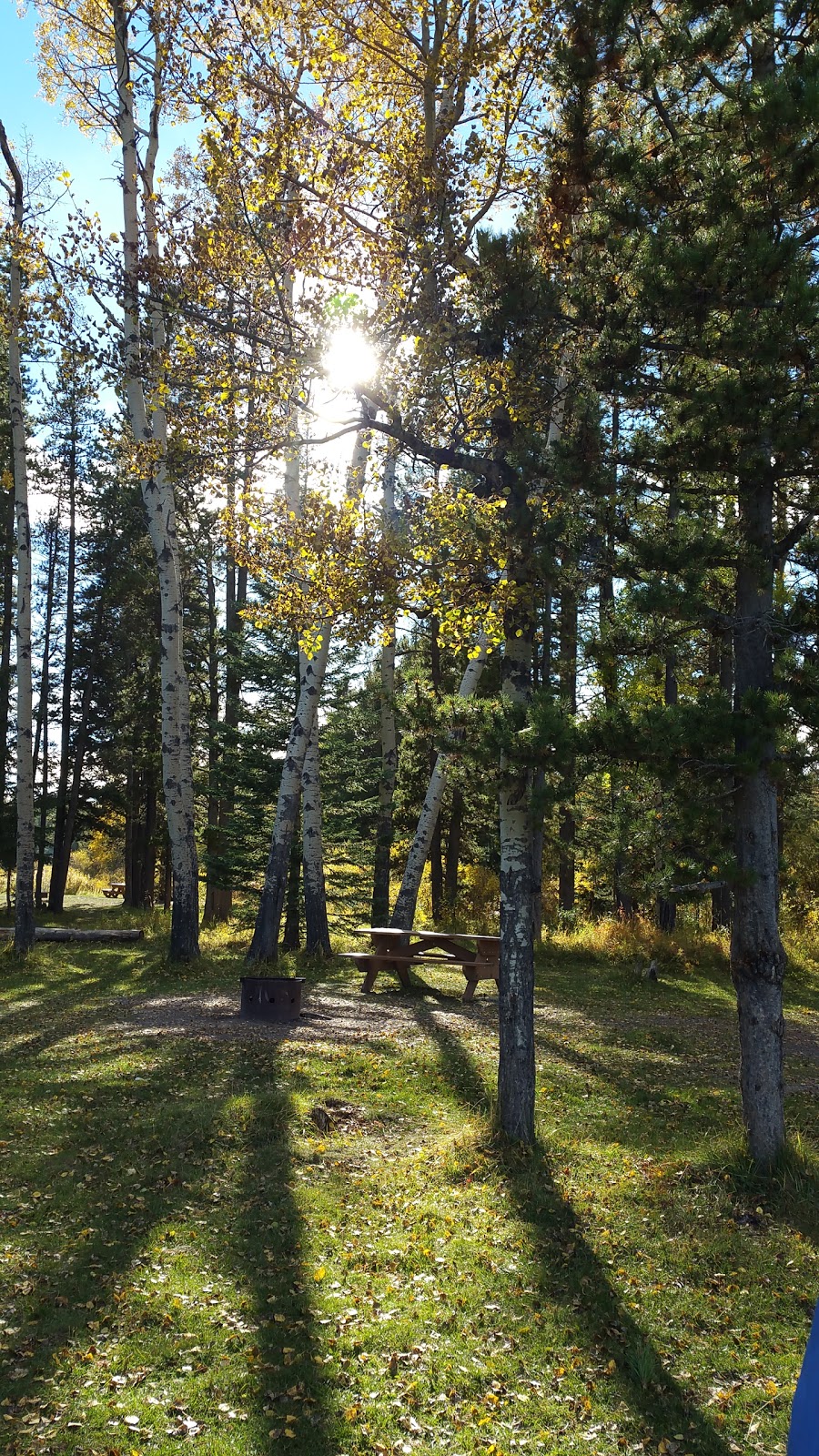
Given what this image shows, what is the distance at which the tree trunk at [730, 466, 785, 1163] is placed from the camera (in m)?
6.45

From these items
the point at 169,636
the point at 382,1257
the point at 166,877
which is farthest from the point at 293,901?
the point at 382,1257

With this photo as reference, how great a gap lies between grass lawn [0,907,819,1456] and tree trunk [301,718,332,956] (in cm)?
530

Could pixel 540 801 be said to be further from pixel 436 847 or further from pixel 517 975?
pixel 436 847

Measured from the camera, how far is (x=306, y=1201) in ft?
19.8

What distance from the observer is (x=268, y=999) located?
34.6 feet

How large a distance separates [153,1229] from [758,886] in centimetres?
456

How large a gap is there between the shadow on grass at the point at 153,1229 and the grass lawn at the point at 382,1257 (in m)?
0.02

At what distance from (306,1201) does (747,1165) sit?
10.1ft

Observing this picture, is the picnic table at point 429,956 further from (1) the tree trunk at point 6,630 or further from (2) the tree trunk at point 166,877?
(2) the tree trunk at point 166,877

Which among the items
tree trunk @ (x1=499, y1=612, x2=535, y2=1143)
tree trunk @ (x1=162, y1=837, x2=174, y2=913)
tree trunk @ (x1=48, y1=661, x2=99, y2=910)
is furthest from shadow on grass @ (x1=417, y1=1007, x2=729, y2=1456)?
tree trunk @ (x1=162, y1=837, x2=174, y2=913)

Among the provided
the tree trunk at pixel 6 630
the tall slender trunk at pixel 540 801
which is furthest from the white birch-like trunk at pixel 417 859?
the tree trunk at pixel 6 630

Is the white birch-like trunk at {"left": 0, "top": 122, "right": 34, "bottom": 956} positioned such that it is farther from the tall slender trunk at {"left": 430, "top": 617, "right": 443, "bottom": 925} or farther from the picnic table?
the tall slender trunk at {"left": 430, "top": 617, "right": 443, "bottom": 925}

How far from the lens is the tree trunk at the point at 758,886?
6.45 meters

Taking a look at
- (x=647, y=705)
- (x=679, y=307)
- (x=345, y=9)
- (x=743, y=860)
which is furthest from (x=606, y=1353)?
(x=345, y=9)
